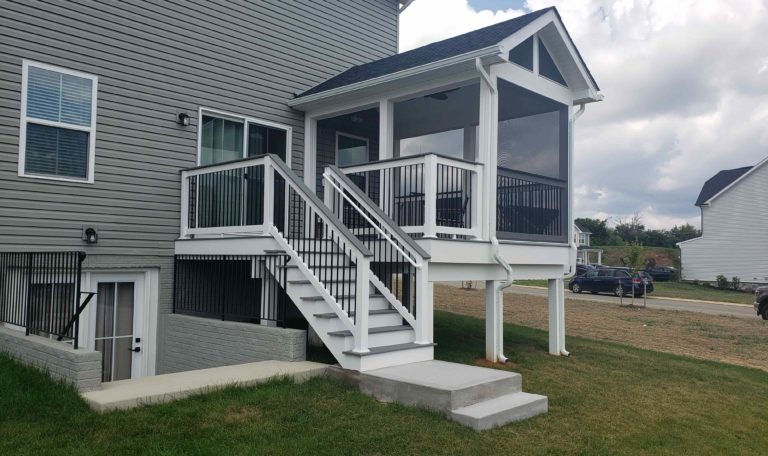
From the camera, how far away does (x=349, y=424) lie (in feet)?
15.9

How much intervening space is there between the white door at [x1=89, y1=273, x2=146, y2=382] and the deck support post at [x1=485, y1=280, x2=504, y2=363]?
189 inches

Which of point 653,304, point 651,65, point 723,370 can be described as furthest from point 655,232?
point 723,370

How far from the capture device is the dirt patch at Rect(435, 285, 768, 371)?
12.4 meters

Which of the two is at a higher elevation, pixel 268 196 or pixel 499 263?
pixel 268 196

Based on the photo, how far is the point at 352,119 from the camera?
36.6 feet

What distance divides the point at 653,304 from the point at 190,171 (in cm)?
2066

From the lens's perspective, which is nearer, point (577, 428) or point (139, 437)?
point (139, 437)

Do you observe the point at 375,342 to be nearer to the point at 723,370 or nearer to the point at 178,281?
the point at 178,281

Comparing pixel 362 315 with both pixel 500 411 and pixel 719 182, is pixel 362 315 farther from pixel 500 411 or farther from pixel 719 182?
pixel 719 182

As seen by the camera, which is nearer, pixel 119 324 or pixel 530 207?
pixel 119 324

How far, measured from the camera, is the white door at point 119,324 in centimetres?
813

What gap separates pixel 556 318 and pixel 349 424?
5779mm

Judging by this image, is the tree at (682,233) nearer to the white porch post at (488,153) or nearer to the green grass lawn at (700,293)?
the green grass lawn at (700,293)

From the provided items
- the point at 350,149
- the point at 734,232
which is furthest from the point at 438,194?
the point at 734,232
